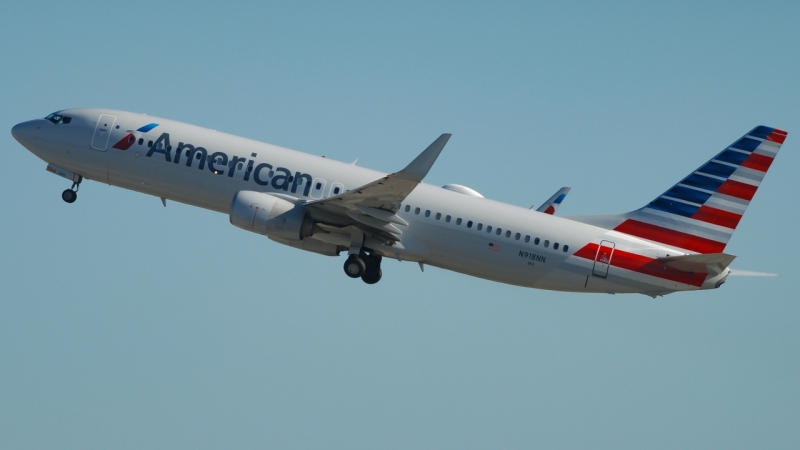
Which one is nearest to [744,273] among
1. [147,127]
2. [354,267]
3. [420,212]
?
[420,212]

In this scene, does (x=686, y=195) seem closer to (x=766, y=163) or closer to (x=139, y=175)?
(x=766, y=163)

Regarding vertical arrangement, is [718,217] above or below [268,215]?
above

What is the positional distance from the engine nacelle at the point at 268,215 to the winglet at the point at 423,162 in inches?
235

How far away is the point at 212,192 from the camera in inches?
1797

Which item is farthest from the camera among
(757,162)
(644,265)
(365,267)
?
(757,162)

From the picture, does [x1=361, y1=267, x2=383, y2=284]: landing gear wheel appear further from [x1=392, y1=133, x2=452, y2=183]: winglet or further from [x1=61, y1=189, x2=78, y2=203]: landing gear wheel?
[x1=61, y1=189, x2=78, y2=203]: landing gear wheel

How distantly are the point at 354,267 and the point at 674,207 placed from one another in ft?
47.5

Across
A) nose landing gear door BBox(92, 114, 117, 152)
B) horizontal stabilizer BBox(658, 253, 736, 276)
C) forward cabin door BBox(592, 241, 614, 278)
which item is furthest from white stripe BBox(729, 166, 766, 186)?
nose landing gear door BBox(92, 114, 117, 152)

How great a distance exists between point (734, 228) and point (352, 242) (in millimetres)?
16857

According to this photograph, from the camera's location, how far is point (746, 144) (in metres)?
47.0

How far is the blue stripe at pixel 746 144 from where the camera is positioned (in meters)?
46.8

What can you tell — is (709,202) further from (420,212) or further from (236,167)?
(236,167)

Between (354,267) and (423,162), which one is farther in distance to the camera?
(354,267)

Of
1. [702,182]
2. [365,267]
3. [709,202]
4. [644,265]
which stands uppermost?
Answer: [702,182]
